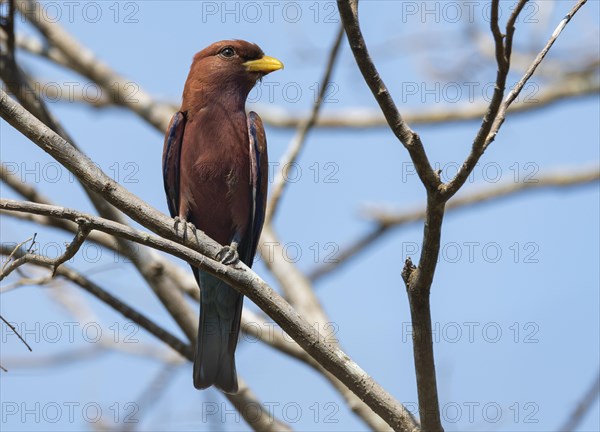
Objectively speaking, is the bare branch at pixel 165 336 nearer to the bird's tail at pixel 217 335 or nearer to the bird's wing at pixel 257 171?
the bird's tail at pixel 217 335

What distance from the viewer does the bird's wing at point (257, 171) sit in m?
5.57

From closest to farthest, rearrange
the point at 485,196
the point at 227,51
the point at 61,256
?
the point at 61,256
the point at 227,51
the point at 485,196

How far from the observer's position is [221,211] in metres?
5.54

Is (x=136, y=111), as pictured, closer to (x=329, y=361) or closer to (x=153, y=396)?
(x=153, y=396)

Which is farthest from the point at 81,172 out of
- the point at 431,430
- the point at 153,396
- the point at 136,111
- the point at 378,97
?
the point at 136,111

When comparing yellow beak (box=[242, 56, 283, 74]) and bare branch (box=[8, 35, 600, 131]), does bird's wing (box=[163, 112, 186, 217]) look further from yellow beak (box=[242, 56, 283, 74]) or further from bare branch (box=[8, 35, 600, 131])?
→ bare branch (box=[8, 35, 600, 131])

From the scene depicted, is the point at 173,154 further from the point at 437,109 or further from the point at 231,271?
the point at 437,109

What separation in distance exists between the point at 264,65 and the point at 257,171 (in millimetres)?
862

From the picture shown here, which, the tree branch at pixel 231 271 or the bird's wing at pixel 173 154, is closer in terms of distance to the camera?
the tree branch at pixel 231 271

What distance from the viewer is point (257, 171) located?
5578mm

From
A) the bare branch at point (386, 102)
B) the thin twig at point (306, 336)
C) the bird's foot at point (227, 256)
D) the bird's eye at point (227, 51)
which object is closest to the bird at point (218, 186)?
the bird's eye at point (227, 51)

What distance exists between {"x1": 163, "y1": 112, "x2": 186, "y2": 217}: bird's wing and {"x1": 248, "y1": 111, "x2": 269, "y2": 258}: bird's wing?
0.47 m

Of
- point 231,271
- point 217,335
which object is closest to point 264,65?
point 217,335

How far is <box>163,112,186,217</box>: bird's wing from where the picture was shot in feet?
18.6
